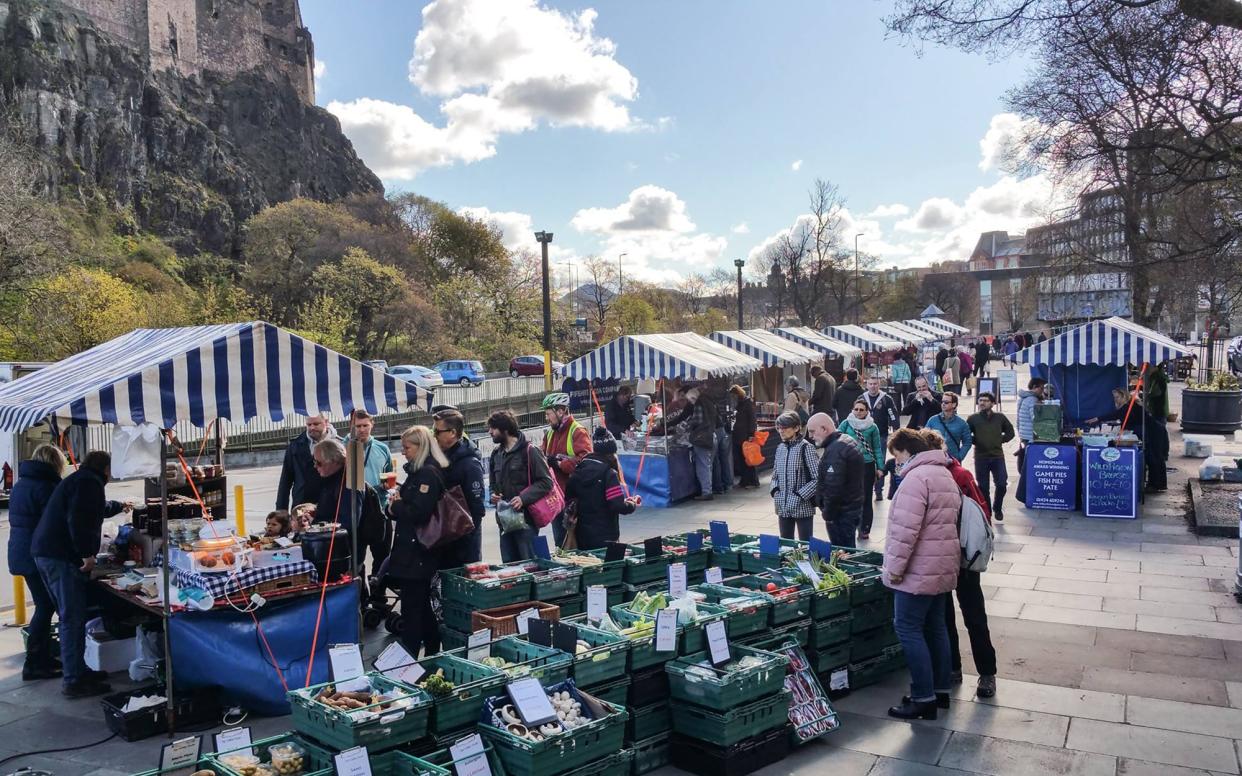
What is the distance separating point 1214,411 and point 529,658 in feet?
63.3

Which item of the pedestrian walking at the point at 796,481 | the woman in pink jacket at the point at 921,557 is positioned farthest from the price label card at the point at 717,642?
the pedestrian walking at the point at 796,481

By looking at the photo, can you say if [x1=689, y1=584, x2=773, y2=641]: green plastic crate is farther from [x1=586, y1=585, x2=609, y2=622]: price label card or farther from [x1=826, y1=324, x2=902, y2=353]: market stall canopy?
[x1=826, y1=324, x2=902, y2=353]: market stall canopy

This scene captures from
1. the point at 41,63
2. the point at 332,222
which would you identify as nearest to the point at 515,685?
the point at 332,222

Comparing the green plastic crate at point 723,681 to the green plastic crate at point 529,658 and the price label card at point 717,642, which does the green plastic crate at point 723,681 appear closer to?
the price label card at point 717,642

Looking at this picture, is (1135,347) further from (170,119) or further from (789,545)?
(170,119)

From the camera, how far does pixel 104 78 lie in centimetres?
6869

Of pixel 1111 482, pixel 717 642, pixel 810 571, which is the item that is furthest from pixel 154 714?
pixel 1111 482

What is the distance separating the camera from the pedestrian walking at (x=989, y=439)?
1069cm

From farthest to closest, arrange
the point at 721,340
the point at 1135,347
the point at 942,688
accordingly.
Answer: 1. the point at 721,340
2. the point at 1135,347
3. the point at 942,688

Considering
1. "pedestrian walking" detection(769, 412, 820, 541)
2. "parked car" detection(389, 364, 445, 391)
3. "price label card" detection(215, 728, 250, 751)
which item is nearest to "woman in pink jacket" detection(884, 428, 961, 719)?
"pedestrian walking" detection(769, 412, 820, 541)

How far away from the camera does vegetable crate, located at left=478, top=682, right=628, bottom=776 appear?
13.2 feet

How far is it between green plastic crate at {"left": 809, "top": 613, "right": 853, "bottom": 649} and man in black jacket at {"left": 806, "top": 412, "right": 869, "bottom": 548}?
63.6 inches

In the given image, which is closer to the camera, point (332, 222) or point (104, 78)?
point (332, 222)

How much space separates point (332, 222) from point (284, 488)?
47.0 metres
